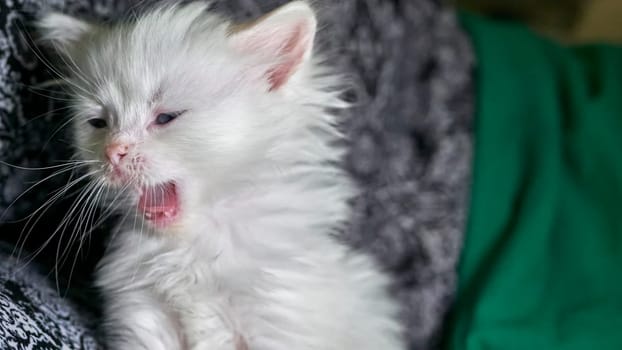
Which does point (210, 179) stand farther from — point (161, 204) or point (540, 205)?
point (540, 205)

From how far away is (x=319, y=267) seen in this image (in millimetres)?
898

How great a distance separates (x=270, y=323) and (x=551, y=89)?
0.84 metres

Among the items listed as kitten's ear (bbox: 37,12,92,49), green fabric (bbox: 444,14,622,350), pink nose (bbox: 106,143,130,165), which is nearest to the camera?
pink nose (bbox: 106,143,130,165)

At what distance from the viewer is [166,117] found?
2.69 feet


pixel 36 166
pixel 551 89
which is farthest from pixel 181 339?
pixel 551 89

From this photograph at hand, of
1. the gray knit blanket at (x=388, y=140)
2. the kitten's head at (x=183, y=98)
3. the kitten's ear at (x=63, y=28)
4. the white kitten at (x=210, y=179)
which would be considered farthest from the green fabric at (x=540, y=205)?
the kitten's ear at (x=63, y=28)

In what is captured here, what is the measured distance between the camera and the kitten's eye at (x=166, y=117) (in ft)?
2.68

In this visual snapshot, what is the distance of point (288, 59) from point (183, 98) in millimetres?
148

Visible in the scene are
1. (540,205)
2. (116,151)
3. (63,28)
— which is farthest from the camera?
(540,205)

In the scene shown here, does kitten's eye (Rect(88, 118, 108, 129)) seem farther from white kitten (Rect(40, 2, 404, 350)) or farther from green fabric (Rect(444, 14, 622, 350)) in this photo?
green fabric (Rect(444, 14, 622, 350))

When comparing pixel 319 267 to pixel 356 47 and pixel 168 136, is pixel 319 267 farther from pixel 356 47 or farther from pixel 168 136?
pixel 356 47

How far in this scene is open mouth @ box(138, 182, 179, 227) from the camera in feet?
2.73

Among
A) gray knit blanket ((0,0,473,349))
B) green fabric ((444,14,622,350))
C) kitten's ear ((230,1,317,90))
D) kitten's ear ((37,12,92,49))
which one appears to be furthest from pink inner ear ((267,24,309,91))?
green fabric ((444,14,622,350))

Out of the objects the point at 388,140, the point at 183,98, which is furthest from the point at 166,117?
the point at 388,140
